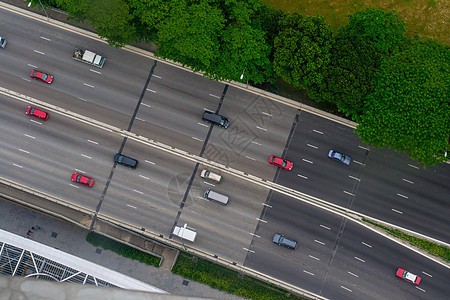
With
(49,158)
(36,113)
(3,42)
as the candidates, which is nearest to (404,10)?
(36,113)

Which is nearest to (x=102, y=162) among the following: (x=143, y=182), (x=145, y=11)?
(x=143, y=182)

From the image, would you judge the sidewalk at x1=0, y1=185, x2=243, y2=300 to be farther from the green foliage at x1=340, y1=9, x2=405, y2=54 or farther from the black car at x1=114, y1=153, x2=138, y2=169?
the green foliage at x1=340, y1=9, x2=405, y2=54

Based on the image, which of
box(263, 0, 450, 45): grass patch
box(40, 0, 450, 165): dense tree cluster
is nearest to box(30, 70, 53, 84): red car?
box(40, 0, 450, 165): dense tree cluster

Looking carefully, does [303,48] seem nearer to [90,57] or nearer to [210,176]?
[210,176]

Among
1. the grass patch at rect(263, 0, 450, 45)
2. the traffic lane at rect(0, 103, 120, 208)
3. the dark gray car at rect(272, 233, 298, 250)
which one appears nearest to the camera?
the dark gray car at rect(272, 233, 298, 250)

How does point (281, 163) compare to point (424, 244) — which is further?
point (424, 244)

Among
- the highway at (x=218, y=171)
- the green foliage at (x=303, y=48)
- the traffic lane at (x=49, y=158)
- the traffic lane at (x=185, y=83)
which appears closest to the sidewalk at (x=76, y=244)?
the traffic lane at (x=49, y=158)

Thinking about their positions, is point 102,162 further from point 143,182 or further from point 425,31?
point 425,31
